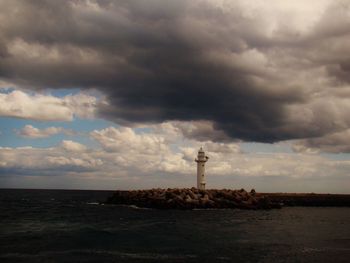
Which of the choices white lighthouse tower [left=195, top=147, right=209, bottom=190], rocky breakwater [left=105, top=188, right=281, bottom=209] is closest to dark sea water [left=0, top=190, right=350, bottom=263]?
rocky breakwater [left=105, top=188, right=281, bottom=209]

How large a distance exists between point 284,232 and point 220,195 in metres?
28.2

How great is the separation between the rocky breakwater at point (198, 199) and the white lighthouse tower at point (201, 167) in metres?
3.42

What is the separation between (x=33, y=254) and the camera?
23750 mm

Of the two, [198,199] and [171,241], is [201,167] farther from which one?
[171,241]

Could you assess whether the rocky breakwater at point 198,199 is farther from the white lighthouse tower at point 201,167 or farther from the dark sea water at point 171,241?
the dark sea water at point 171,241

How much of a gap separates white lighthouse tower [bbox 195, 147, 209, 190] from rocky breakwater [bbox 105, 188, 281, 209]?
3416 millimetres

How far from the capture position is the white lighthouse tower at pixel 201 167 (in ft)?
223

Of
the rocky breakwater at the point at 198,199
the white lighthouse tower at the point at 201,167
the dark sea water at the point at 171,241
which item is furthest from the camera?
the white lighthouse tower at the point at 201,167

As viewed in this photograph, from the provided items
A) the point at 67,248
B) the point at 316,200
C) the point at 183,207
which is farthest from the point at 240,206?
the point at 67,248

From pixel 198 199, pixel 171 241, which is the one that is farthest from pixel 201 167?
pixel 171 241

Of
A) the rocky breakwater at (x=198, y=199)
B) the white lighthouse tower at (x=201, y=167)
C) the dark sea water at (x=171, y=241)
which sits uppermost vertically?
the white lighthouse tower at (x=201, y=167)

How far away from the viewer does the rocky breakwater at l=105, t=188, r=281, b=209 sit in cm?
5888

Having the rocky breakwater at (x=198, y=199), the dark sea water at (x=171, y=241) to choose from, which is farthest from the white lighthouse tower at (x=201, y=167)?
the dark sea water at (x=171, y=241)

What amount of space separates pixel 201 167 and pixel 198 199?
30.2ft
